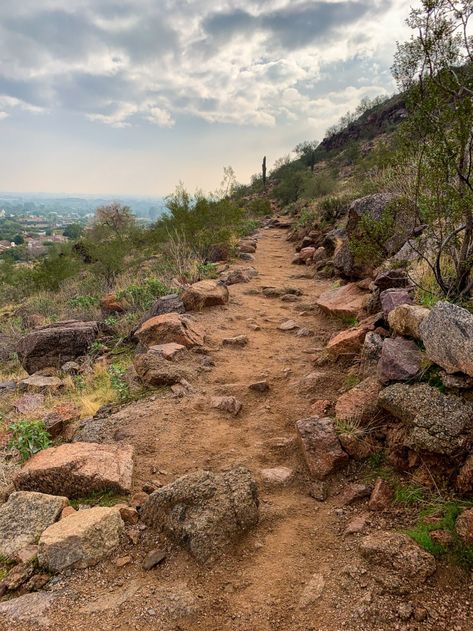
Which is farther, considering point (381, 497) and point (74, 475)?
point (74, 475)

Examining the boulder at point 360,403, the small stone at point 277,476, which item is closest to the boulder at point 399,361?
the boulder at point 360,403

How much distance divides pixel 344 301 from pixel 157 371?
10.1 feet

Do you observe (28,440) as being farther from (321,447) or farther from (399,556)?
(399,556)

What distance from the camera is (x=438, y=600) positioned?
76.4 inches

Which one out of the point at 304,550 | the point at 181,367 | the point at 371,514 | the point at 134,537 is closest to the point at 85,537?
the point at 134,537

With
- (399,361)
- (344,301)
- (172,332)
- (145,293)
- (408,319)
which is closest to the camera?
(399,361)

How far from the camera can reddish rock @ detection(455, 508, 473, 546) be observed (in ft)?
6.82

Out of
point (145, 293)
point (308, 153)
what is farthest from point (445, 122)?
point (308, 153)

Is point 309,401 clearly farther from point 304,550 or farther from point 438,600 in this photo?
point 438,600

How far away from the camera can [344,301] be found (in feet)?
20.7

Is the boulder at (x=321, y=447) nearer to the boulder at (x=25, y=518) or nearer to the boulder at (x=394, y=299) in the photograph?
the boulder at (x=394, y=299)

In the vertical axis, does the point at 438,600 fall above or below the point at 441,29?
below

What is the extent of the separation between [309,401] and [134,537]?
2.11m

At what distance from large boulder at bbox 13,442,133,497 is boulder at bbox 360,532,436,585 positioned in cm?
179
